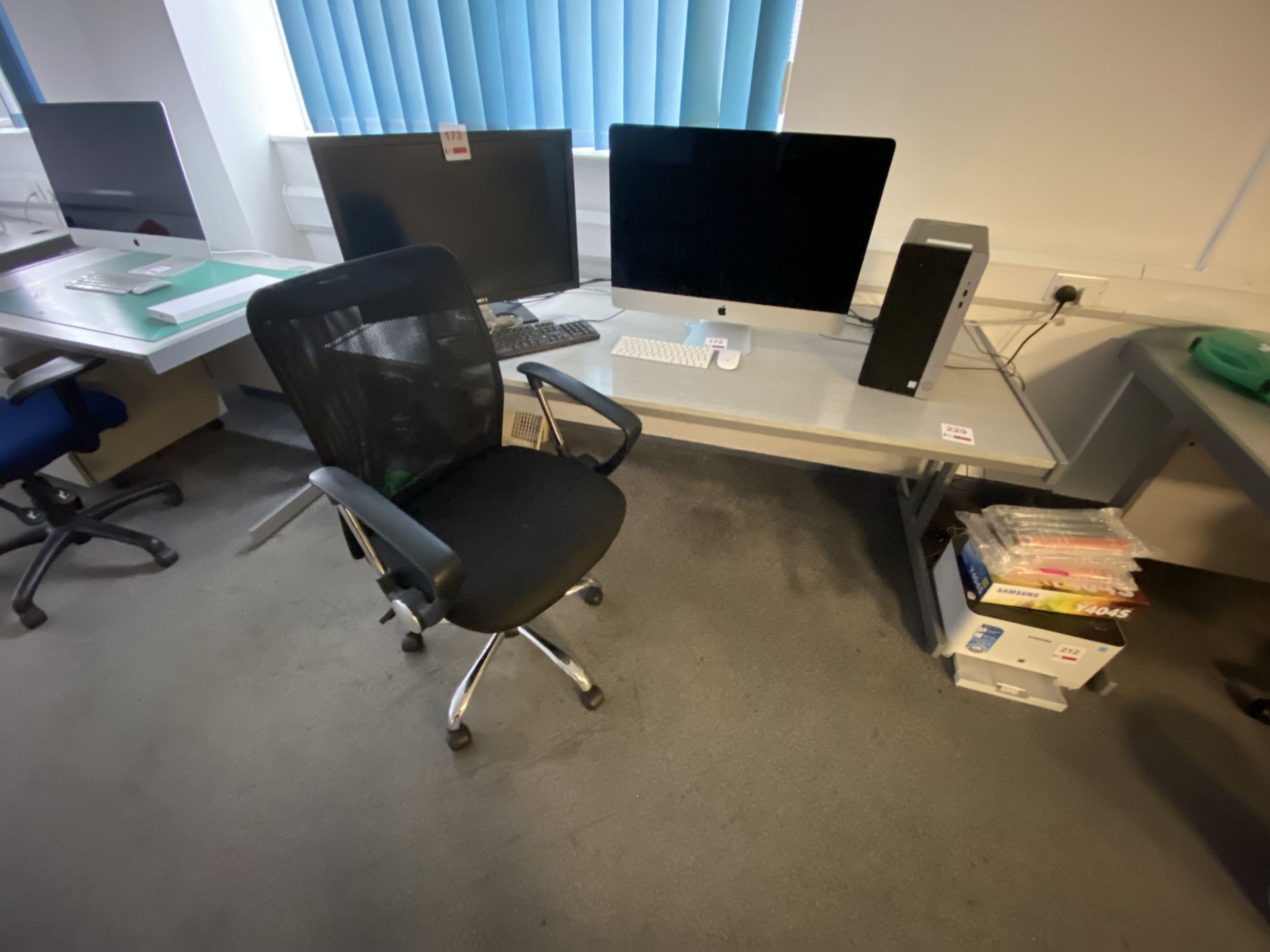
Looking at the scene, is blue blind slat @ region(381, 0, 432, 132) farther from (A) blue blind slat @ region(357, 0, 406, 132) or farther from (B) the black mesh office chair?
(B) the black mesh office chair

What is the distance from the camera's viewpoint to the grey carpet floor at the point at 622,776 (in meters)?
1.10

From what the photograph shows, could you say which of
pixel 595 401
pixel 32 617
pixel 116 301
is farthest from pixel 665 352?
pixel 32 617

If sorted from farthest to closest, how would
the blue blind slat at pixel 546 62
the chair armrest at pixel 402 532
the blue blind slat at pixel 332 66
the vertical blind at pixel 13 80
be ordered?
the vertical blind at pixel 13 80 → the blue blind slat at pixel 332 66 → the blue blind slat at pixel 546 62 → the chair armrest at pixel 402 532

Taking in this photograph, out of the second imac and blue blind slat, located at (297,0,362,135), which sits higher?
blue blind slat, located at (297,0,362,135)

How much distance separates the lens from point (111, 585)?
173cm

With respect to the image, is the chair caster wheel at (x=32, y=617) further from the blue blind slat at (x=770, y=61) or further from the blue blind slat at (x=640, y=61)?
the blue blind slat at (x=770, y=61)

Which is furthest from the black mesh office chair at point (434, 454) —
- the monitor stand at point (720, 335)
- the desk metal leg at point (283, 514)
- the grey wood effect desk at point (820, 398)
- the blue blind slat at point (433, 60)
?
the blue blind slat at point (433, 60)

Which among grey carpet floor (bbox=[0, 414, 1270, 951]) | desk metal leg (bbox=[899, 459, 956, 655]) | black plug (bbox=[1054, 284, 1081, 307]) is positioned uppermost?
black plug (bbox=[1054, 284, 1081, 307])

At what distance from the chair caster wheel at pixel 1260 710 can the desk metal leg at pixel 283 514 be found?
114 inches

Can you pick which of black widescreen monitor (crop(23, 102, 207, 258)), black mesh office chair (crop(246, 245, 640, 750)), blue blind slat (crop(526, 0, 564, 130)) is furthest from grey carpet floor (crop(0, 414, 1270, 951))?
blue blind slat (crop(526, 0, 564, 130))

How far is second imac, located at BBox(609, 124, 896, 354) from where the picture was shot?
1235mm

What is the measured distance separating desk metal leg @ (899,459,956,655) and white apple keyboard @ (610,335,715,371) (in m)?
0.88

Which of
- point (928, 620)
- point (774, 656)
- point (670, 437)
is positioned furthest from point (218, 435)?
point (928, 620)

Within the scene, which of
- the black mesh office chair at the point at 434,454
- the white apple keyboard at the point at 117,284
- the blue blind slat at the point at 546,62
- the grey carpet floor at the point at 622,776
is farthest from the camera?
the white apple keyboard at the point at 117,284
